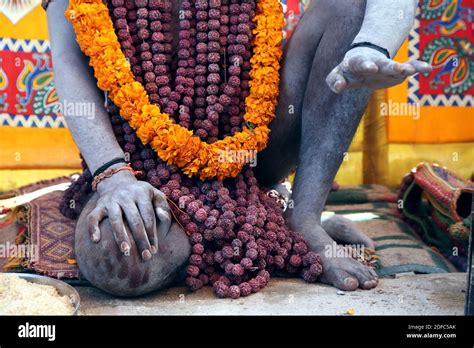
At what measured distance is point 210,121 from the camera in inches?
84.8

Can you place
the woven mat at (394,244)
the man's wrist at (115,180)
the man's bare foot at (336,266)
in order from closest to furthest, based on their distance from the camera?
the man's wrist at (115,180) < the man's bare foot at (336,266) < the woven mat at (394,244)

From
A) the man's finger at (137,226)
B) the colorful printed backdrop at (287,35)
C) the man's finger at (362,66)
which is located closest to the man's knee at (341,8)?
the man's finger at (362,66)

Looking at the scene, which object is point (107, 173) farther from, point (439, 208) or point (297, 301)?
point (439, 208)

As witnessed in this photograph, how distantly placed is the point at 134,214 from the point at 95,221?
107 millimetres

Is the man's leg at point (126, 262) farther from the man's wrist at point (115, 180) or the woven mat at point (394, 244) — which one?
the woven mat at point (394, 244)

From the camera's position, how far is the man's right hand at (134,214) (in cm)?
182

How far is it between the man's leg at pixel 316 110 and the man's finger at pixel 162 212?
0.51 metres

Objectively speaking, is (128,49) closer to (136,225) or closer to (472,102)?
→ (136,225)

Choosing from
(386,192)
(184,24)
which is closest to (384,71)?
(184,24)

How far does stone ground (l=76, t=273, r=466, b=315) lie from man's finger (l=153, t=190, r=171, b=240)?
0.21 metres

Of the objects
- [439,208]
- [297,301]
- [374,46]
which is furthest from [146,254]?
[439,208]

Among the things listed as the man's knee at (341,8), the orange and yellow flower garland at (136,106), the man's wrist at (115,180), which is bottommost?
the man's wrist at (115,180)

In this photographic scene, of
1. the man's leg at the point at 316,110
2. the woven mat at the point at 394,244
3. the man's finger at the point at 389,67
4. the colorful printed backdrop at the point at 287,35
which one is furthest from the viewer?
the colorful printed backdrop at the point at 287,35

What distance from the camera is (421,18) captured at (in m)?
3.70
